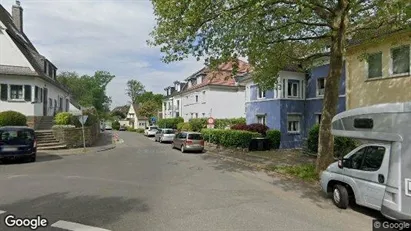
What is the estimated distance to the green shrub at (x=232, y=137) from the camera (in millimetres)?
21453

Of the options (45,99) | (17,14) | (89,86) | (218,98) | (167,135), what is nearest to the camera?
(45,99)

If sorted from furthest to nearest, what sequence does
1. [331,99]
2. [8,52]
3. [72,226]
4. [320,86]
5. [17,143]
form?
[8,52] → [320,86] → [17,143] → [331,99] → [72,226]

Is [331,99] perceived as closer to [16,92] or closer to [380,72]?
[380,72]

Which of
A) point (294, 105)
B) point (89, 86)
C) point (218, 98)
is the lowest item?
point (294, 105)

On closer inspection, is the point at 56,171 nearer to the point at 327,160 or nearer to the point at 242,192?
the point at 242,192

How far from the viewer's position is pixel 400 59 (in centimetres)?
1551

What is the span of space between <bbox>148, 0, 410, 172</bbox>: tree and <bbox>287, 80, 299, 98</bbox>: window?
11440mm

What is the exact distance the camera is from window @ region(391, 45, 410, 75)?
49.6ft

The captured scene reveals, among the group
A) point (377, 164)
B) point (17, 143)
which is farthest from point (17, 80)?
point (377, 164)

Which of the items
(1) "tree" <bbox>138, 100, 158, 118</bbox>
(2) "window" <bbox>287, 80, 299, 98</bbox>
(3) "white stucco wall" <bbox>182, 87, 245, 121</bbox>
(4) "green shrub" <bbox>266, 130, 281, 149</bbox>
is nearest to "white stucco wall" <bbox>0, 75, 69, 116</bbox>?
(4) "green shrub" <bbox>266, 130, 281, 149</bbox>

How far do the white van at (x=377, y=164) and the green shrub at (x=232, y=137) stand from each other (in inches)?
526

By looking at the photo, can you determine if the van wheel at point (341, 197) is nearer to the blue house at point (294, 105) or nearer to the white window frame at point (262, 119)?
the blue house at point (294, 105)

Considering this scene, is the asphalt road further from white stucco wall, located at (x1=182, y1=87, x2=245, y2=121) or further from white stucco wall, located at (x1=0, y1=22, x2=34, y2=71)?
white stucco wall, located at (x1=182, y1=87, x2=245, y2=121)

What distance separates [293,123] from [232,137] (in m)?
5.62
